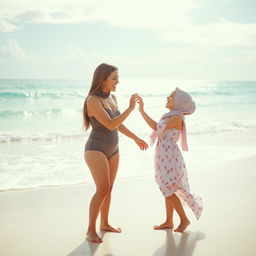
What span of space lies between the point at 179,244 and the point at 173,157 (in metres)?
0.90

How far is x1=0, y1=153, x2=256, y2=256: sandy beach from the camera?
3.87 m

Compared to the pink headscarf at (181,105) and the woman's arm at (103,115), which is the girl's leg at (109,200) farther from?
the pink headscarf at (181,105)

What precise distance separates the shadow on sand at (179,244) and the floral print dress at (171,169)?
8.5 inches

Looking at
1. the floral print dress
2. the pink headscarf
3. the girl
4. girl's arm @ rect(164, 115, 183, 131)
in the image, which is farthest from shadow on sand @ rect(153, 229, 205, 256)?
the pink headscarf

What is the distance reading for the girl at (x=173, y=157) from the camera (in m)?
4.13

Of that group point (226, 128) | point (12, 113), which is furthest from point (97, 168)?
point (12, 113)

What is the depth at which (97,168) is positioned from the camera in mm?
4008

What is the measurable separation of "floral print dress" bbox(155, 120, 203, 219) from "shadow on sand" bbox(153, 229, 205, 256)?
0.22m

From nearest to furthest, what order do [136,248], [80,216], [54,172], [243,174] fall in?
[136,248] → [80,216] → [243,174] → [54,172]

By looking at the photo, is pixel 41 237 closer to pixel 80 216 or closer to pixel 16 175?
pixel 80 216

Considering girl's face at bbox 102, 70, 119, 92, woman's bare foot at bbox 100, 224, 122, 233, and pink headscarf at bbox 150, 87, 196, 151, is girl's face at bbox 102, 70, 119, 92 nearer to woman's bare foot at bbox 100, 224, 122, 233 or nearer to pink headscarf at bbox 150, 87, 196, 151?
pink headscarf at bbox 150, 87, 196, 151

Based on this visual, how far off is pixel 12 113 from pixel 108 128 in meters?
21.3

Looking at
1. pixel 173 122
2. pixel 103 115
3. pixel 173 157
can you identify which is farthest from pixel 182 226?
pixel 103 115

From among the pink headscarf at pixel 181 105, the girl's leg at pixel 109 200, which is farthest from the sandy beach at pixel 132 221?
the pink headscarf at pixel 181 105
